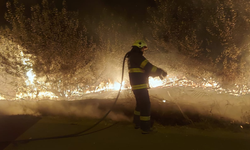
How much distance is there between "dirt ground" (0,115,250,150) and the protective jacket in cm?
102

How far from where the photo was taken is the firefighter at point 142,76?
Result: 367 cm

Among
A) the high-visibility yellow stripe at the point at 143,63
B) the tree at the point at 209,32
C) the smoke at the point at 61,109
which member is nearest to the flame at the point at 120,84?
the tree at the point at 209,32

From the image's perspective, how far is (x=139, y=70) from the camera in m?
3.80

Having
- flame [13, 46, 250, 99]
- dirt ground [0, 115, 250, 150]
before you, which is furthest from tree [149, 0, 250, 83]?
dirt ground [0, 115, 250, 150]

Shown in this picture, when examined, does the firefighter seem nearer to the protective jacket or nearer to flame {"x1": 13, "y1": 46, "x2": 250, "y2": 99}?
the protective jacket

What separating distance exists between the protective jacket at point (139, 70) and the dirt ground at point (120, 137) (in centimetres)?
102

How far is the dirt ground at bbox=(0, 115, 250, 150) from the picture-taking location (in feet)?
10.5

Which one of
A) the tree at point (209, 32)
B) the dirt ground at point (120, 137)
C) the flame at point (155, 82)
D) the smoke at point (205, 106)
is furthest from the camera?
the flame at point (155, 82)

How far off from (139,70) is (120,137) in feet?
4.61

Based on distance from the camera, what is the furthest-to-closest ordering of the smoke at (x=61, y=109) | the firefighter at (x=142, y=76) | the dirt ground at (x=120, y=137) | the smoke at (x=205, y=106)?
the smoke at (x=61, y=109) → the smoke at (x=205, y=106) → the firefighter at (x=142, y=76) → the dirt ground at (x=120, y=137)

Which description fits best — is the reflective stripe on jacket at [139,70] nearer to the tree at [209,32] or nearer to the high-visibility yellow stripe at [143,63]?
the high-visibility yellow stripe at [143,63]

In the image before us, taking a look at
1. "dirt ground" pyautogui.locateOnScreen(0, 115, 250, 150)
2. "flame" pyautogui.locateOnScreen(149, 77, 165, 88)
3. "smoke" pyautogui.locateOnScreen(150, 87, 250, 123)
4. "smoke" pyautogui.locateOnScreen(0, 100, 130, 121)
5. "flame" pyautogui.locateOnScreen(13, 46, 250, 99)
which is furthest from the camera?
"flame" pyautogui.locateOnScreen(149, 77, 165, 88)

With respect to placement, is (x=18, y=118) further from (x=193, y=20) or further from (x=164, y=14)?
(x=193, y=20)

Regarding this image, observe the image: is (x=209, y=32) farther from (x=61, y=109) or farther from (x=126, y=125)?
(x=61, y=109)
